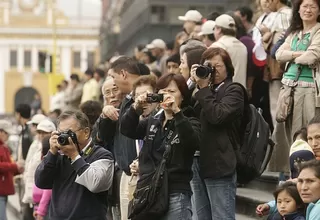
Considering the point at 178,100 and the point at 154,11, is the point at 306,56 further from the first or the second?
the point at 154,11

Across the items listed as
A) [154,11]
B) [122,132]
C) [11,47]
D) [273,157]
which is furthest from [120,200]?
[11,47]

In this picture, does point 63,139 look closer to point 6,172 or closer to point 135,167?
point 135,167

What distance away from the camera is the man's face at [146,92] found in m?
10.3

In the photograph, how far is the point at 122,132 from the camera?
10398 mm

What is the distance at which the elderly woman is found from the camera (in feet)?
36.4

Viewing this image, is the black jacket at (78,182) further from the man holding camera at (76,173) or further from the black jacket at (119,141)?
the black jacket at (119,141)

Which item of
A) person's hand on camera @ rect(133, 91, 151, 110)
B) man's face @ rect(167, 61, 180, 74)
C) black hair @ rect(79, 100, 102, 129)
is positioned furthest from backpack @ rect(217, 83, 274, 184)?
man's face @ rect(167, 61, 180, 74)

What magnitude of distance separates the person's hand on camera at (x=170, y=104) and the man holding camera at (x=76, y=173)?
0.83m

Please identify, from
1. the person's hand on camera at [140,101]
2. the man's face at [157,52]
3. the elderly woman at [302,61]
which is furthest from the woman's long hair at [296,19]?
the man's face at [157,52]

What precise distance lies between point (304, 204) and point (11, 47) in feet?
377

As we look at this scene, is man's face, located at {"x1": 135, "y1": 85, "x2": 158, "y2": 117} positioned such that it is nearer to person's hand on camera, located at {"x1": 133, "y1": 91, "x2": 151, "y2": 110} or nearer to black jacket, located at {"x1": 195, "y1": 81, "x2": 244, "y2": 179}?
person's hand on camera, located at {"x1": 133, "y1": 91, "x2": 151, "y2": 110}

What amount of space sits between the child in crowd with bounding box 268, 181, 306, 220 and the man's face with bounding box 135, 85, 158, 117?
5.21 feet

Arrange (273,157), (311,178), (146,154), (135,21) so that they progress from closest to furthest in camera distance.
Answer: (311,178) → (146,154) → (273,157) → (135,21)

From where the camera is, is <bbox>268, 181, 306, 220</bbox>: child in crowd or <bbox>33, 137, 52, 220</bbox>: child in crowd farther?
<bbox>33, 137, 52, 220</bbox>: child in crowd
